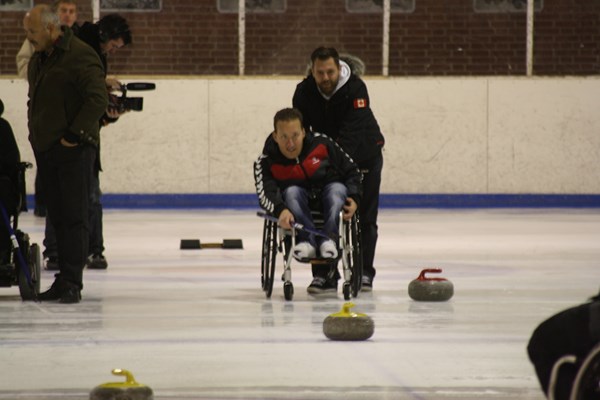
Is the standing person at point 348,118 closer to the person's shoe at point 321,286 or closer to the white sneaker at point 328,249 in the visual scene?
the person's shoe at point 321,286

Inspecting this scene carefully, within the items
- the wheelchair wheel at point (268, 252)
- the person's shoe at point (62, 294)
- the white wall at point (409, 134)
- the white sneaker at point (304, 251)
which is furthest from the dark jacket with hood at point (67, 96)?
the white wall at point (409, 134)

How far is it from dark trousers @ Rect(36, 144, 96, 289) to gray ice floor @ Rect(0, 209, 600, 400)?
22 cm

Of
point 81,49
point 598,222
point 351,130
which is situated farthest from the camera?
point 598,222

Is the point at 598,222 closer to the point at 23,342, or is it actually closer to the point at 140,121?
the point at 140,121

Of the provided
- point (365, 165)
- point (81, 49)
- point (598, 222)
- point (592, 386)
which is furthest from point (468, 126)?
point (592, 386)

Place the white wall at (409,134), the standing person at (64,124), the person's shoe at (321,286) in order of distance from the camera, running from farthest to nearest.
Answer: the white wall at (409,134), the person's shoe at (321,286), the standing person at (64,124)

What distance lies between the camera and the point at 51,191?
6625 mm

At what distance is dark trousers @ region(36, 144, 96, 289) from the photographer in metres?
6.54

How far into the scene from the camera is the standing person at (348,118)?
705 cm

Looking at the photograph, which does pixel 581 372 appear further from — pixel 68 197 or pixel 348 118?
pixel 348 118

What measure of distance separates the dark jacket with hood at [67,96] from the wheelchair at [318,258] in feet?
3.14

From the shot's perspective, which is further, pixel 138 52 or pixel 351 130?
pixel 138 52

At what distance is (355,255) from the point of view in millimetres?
6797

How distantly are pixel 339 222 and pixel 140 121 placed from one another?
7468 mm
